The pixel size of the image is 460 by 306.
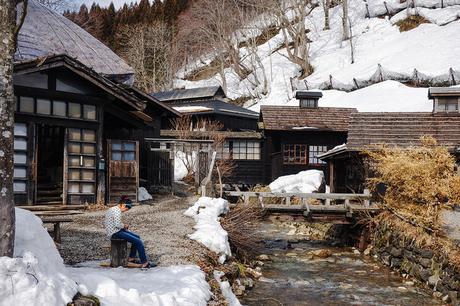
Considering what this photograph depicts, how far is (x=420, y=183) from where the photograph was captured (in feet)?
47.5

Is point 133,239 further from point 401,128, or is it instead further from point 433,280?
point 401,128

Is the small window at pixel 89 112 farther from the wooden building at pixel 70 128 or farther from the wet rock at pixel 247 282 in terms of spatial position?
the wet rock at pixel 247 282

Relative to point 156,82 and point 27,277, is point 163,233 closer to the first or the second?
point 27,277

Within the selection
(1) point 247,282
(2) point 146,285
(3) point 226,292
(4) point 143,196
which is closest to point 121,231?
(2) point 146,285

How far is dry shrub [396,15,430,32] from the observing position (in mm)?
52906

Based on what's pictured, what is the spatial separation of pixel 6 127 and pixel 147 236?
636 cm

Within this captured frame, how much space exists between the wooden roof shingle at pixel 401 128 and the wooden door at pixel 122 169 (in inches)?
353

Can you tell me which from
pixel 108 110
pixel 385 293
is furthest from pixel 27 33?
pixel 385 293

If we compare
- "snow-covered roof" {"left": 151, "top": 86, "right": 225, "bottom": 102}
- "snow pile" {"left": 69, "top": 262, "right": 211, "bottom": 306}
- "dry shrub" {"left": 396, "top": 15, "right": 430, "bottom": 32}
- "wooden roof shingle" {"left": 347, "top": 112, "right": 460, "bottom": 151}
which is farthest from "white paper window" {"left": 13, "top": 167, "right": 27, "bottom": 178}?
"dry shrub" {"left": 396, "top": 15, "right": 430, "bottom": 32}

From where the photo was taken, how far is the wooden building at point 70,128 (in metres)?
14.3

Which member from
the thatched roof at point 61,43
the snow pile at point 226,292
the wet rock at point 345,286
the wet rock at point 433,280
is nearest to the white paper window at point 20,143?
the thatched roof at point 61,43

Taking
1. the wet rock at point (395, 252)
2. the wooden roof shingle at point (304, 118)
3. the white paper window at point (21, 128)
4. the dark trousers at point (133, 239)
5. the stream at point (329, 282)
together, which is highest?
the wooden roof shingle at point (304, 118)

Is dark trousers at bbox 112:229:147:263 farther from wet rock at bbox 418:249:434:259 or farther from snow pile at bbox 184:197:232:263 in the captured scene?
wet rock at bbox 418:249:434:259

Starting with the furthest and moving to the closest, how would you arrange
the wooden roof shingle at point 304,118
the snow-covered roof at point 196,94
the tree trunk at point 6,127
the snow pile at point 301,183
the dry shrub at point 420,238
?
the snow-covered roof at point 196,94
the wooden roof shingle at point 304,118
the snow pile at point 301,183
the dry shrub at point 420,238
the tree trunk at point 6,127
